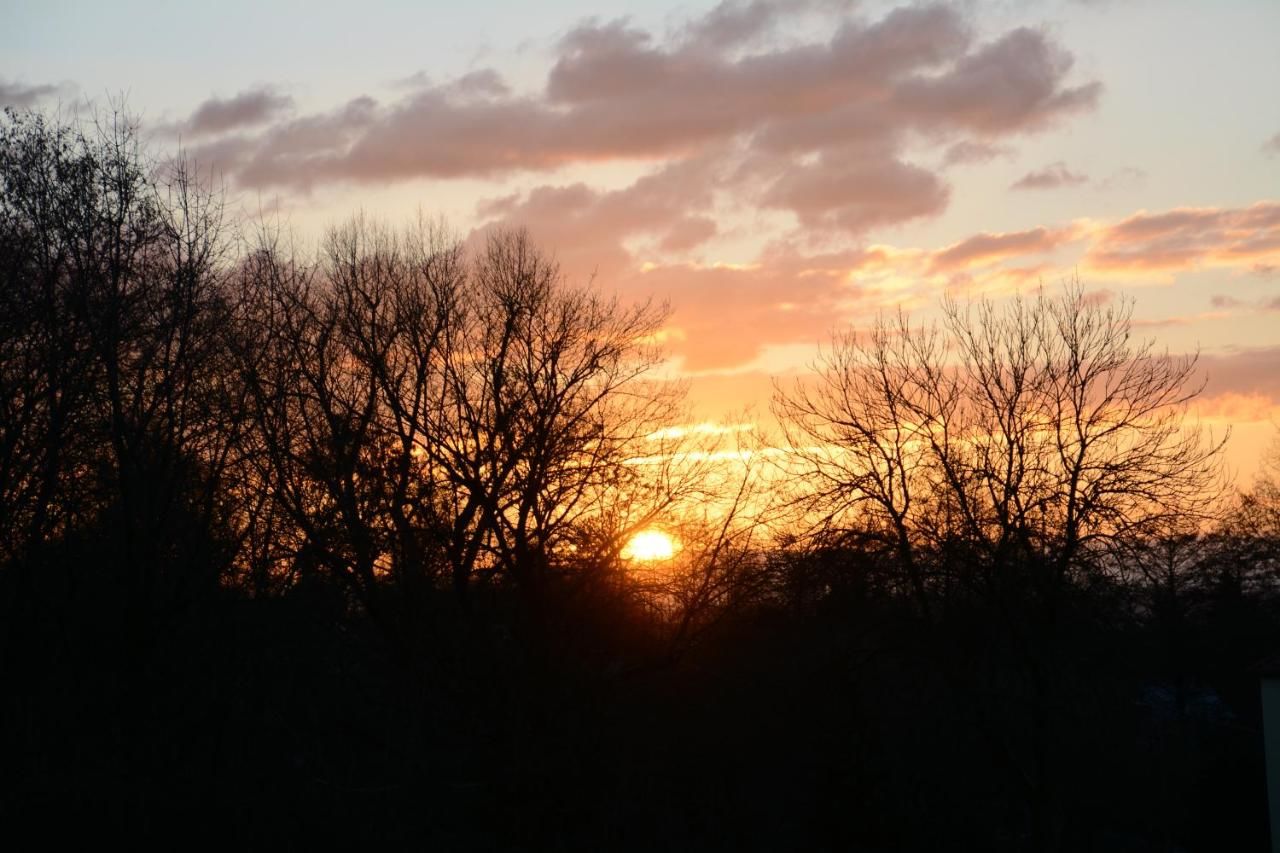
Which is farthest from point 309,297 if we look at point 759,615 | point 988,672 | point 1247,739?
point 1247,739

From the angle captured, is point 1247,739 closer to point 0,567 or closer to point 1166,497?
point 1166,497

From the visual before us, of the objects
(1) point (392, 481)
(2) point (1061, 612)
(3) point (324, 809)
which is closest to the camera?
(3) point (324, 809)

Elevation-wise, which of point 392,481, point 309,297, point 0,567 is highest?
point 309,297

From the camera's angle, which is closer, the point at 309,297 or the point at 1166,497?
the point at 1166,497

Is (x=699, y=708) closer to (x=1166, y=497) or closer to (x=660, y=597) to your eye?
(x=660, y=597)

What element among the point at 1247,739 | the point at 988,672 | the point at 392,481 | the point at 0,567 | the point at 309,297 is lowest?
the point at 1247,739

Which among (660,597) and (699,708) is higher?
(660,597)

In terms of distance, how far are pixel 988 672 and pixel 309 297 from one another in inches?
785

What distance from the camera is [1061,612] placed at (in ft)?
77.5

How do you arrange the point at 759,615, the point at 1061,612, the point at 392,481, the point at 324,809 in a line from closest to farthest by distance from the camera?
the point at 324,809, the point at 1061,612, the point at 759,615, the point at 392,481

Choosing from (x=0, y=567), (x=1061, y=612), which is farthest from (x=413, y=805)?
(x=1061, y=612)

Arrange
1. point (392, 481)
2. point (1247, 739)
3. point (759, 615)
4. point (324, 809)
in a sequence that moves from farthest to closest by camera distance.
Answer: point (1247, 739) → point (392, 481) → point (759, 615) → point (324, 809)

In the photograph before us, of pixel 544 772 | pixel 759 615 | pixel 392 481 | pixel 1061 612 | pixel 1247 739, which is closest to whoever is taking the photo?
pixel 544 772

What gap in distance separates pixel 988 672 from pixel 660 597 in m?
9.23
